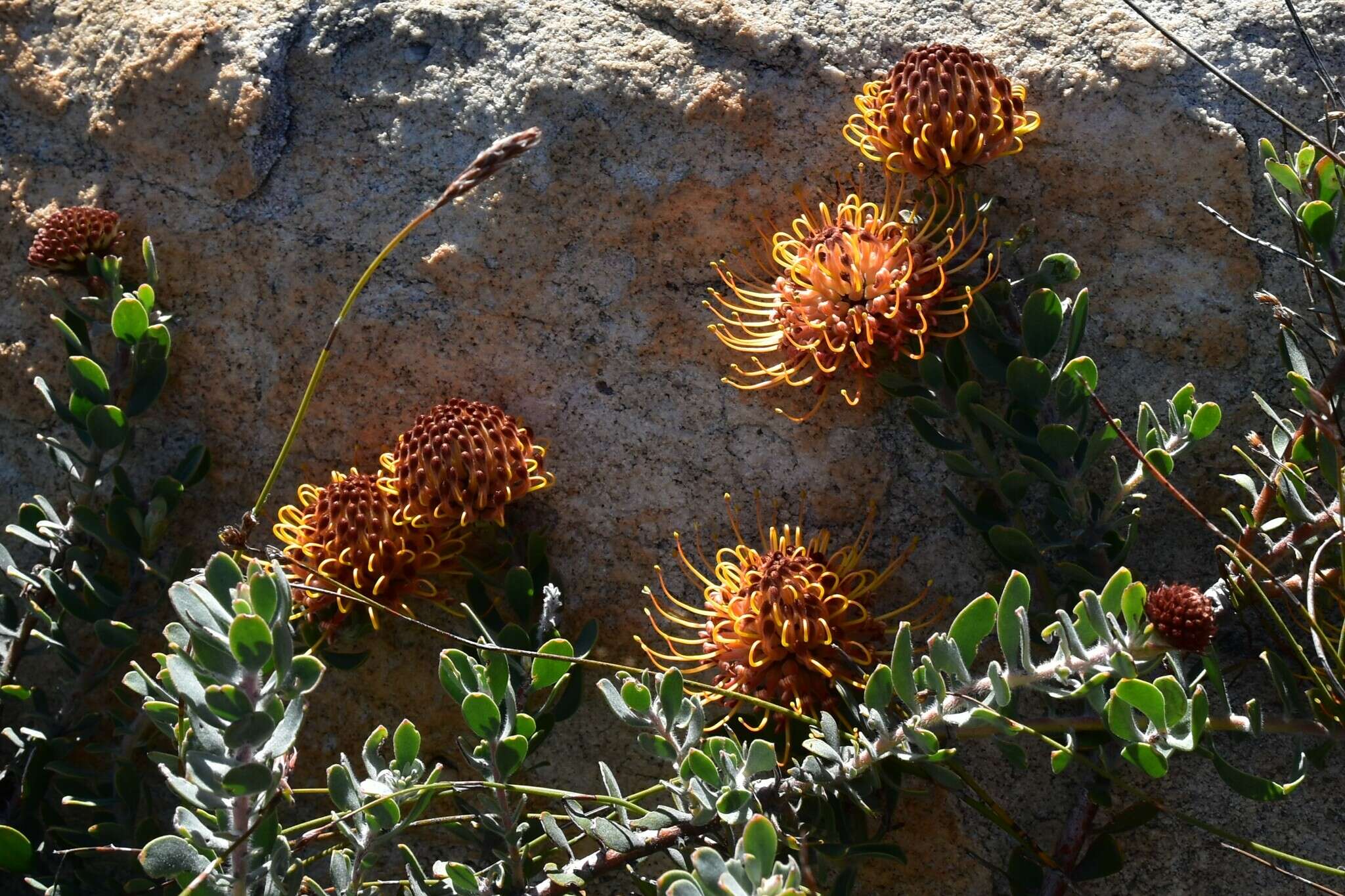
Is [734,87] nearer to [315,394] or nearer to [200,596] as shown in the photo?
[315,394]

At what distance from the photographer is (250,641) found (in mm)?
1607

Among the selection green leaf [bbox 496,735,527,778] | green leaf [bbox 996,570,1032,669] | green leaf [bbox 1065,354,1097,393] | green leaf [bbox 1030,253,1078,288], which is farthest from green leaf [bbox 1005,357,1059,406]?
green leaf [bbox 496,735,527,778]

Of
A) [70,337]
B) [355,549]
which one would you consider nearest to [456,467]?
[355,549]

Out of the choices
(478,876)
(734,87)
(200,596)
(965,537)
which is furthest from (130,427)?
(965,537)

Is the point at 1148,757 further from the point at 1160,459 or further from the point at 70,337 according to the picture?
the point at 70,337

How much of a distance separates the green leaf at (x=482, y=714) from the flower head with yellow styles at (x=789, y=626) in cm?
32

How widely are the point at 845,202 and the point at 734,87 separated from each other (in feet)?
1.19

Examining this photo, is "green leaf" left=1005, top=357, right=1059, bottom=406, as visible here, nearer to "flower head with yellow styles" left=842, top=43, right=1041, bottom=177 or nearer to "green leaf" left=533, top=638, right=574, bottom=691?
"flower head with yellow styles" left=842, top=43, right=1041, bottom=177

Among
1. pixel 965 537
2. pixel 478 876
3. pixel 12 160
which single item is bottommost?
pixel 478 876

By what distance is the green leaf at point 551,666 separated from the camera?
80.0 inches

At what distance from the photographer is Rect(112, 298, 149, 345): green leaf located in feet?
8.29

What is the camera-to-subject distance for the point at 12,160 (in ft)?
9.53

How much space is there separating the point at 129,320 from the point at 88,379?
149 millimetres

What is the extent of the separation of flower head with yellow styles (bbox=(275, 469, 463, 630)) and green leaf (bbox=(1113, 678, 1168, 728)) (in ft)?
4.11
